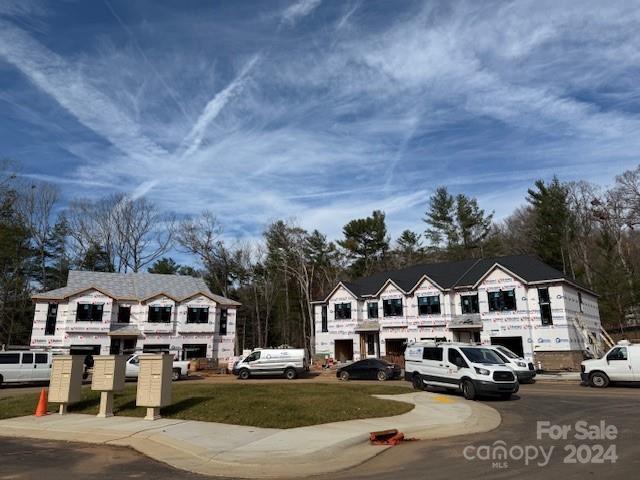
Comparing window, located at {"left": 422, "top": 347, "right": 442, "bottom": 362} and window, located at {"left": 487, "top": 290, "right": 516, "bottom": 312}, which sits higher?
window, located at {"left": 487, "top": 290, "right": 516, "bottom": 312}

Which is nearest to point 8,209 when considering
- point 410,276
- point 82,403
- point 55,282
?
point 55,282

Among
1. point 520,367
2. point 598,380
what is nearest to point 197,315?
point 520,367

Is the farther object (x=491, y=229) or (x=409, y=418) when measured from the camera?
(x=491, y=229)

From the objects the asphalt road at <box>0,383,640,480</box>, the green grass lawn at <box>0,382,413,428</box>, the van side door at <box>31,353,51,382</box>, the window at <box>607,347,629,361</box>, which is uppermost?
the window at <box>607,347,629,361</box>

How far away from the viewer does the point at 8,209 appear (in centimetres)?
3819

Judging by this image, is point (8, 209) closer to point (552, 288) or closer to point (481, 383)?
point (481, 383)

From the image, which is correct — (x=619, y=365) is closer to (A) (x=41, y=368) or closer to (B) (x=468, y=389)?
(B) (x=468, y=389)

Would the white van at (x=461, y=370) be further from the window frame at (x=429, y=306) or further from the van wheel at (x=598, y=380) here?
the window frame at (x=429, y=306)

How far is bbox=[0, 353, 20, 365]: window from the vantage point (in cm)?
2750

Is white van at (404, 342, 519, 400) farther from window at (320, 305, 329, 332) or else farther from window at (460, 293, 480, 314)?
window at (320, 305, 329, 332)

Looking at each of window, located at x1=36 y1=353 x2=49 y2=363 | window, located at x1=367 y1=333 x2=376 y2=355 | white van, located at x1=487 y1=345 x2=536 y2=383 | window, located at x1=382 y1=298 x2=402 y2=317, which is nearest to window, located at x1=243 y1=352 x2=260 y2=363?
window, located at x1=36 y1=353 x2=49 y2=363

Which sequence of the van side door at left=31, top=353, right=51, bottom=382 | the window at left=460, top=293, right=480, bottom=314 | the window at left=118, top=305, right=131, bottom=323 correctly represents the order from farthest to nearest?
1. the window at left=118, top=305, right=131, bottom=323
2. the window at left=460, top=293, right=480, bottom=314
3. the van side door at left=31, top=353, right=51, bottom=382

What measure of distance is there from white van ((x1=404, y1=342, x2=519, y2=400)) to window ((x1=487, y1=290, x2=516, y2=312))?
17342 millimetres

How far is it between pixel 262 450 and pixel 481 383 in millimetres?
10879
